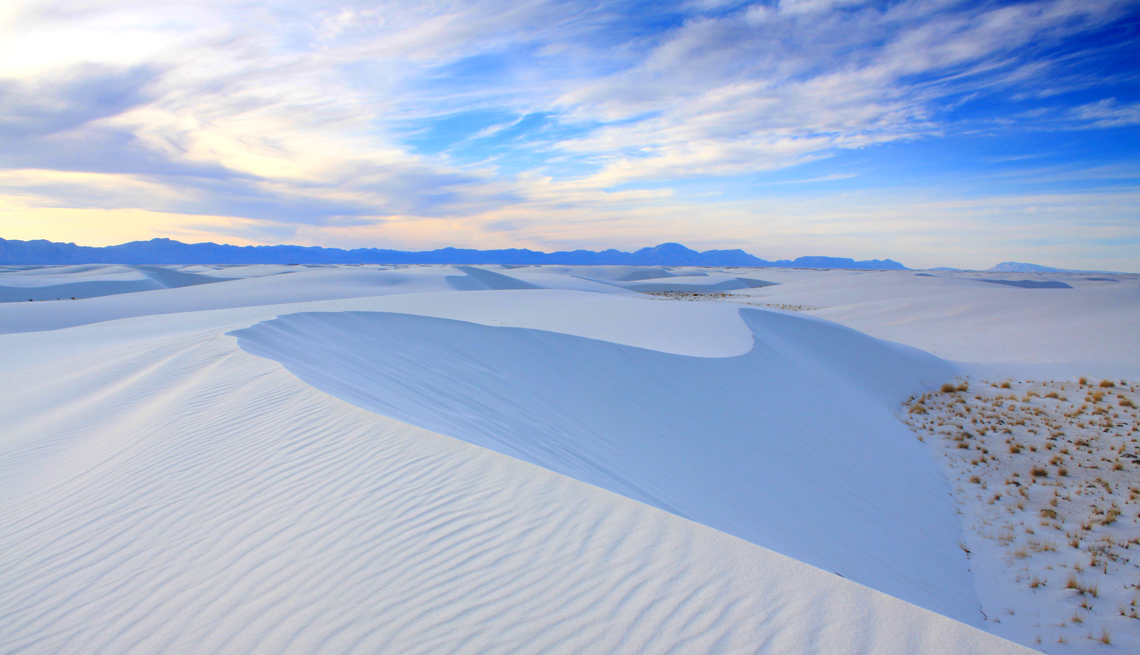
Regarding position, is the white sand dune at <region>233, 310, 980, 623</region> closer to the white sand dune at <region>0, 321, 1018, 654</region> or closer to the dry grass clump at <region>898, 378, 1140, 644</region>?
the dry grass clump at <region>898, 378, 1140, 644</region>

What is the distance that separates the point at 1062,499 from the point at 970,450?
2.25 meters

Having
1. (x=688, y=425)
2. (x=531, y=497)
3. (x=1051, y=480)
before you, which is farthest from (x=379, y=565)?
(x=1051, y=480)

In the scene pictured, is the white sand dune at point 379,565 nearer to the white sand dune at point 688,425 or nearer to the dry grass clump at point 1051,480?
the white sand dune at point 688,425

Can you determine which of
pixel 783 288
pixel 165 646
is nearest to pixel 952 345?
pixel 165 646

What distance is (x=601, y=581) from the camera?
95.7 inches

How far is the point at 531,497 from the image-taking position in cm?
317

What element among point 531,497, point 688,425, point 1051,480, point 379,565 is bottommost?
point 1051,480

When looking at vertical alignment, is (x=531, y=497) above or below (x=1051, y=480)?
Result: above

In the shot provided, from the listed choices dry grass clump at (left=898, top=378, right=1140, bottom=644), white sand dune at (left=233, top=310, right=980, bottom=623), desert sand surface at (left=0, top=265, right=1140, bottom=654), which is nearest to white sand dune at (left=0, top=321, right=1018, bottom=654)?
desert sand surface at (left=0, top=265, right=1140, bottom=654)

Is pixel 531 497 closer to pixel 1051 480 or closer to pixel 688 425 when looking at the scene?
pixel 688 425

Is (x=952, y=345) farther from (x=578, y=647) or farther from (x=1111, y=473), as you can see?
(x=578, y=647)

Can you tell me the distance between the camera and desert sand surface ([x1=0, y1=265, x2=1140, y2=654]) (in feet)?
7.54

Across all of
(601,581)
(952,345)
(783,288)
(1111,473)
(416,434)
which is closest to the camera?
(601,581)

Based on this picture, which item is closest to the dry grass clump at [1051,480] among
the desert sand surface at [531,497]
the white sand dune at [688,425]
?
the desert sand surface at [531,497]
